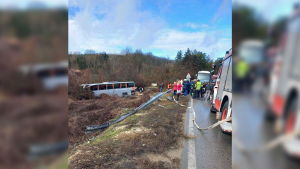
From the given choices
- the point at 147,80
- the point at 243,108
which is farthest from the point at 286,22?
the point at 147,80

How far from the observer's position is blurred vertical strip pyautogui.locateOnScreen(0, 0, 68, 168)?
74 cm

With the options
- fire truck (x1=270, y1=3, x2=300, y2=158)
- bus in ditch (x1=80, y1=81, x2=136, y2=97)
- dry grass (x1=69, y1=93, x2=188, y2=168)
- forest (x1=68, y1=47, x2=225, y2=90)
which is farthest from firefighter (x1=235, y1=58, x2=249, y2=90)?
forest (x1=68, y1=47, x2=225, y2=90)

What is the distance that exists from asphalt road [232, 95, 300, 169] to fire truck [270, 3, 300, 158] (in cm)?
4

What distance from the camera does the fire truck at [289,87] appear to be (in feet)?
1.35

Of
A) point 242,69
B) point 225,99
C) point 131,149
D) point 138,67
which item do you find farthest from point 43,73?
point 138,67

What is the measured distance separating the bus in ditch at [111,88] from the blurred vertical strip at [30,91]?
47.9ft

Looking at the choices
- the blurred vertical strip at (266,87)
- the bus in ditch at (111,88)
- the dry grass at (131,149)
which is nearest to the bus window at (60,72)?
the blurred vertical strip at (266,87)

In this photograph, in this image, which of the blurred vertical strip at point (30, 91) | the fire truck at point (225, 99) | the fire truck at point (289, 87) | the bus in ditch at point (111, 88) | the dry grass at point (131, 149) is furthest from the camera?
the bus in ditch at point (111, 88)

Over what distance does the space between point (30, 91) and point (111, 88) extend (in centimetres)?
1599

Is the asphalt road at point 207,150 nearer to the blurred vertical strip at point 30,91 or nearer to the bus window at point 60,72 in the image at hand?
the blurred vertical strip at point 30,91

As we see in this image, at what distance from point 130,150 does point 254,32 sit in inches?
130

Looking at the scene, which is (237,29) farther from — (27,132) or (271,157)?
(27,132)

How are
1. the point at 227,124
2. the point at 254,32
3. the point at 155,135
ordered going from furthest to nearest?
1. the point at 155,135
2. the point at 227,124
3. the point at 254,32

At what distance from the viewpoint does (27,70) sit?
75 cm
